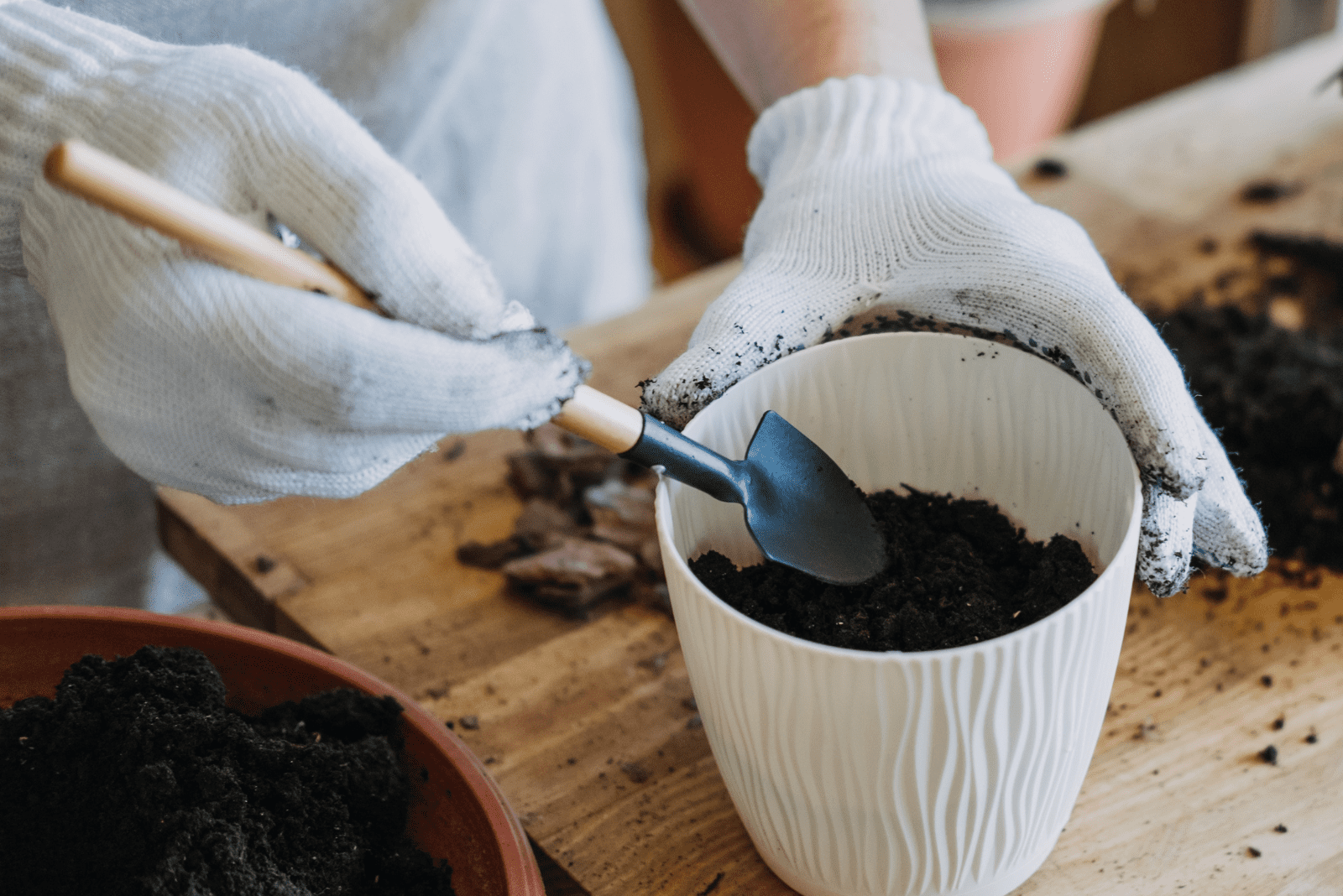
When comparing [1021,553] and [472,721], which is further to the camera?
[472,721]

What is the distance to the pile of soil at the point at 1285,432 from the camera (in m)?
0.83

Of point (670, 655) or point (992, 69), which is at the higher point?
point (670, 655)

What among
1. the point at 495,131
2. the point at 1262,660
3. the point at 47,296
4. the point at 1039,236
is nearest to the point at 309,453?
the point at 47,296

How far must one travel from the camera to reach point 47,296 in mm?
590

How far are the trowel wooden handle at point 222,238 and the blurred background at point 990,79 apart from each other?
169 centimetres

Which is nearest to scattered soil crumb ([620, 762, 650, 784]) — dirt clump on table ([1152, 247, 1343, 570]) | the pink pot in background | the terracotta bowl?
the terracotta bowl

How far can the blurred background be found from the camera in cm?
203

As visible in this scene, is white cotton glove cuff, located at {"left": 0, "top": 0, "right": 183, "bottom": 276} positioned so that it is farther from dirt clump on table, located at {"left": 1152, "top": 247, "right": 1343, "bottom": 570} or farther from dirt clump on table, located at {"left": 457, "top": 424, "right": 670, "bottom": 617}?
dirt clump on table, located at {"left": 1152, "top": 247, "right": 1343, "bottom": 570}

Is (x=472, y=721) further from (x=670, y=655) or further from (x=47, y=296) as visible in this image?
(x=47, y=296)

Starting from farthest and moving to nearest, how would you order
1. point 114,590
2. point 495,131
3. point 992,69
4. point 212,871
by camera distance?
point 992,69 → point 495,131 → point 114,590 → point 212,871

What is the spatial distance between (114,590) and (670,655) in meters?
0.63

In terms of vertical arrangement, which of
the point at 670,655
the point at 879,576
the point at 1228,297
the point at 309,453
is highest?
the point at 309,453

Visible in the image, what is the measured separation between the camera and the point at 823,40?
0.97 m

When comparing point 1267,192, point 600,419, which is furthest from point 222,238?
point 1267,192
